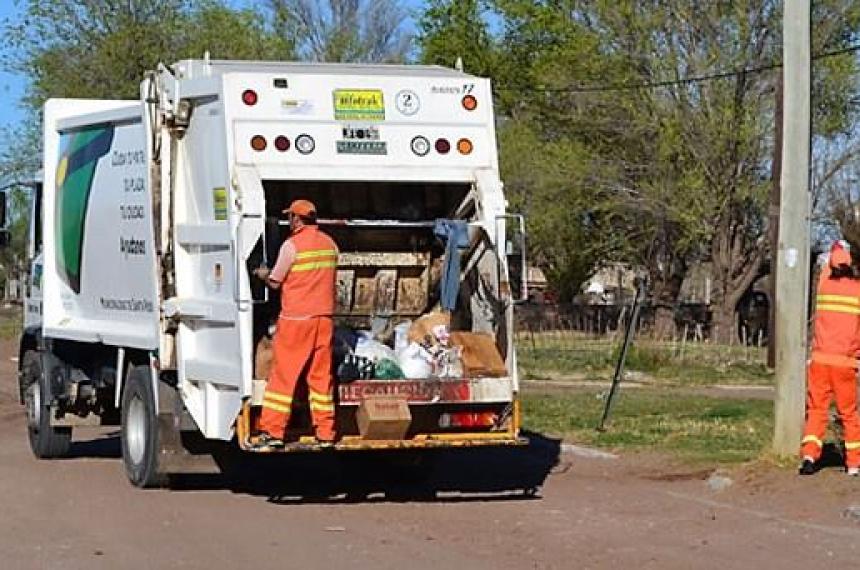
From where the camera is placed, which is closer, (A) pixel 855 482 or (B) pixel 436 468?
(A) pixel 855 482

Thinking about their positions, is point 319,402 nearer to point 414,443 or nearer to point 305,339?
point 305,339

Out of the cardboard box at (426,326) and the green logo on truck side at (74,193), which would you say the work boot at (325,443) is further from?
the green logo on truck side at (74,193)

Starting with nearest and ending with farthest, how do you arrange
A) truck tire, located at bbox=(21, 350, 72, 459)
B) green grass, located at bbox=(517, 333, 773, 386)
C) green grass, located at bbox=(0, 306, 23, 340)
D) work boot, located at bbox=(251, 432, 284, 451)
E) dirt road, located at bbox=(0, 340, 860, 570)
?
1. dirt road, located at bbox=(0, 340, 860, 570)
2. work boot, located at bbox=(251, 432, 284, 451)
3. truck tire, located at bbox=(21, 350, 72, 459)
4. green grass, located at bbox=(517, 333, 773, 386)
5. green grass, located at bbox=(0, 306, 23, 340)

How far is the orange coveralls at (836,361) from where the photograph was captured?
12672 mm

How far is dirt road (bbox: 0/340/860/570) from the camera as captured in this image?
33.2 ft

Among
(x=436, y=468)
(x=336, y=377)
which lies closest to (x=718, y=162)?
(x=436, y=468)

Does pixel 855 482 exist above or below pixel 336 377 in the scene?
below

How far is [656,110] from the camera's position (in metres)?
39.3

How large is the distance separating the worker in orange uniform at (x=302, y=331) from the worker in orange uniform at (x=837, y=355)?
3657mm

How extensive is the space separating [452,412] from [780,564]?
10.5ft

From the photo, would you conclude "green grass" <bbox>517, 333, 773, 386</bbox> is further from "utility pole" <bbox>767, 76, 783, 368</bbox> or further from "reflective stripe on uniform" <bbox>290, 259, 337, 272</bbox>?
"reflective stripe on uniform" <bbox>290, 259, 337, 272</bbox>

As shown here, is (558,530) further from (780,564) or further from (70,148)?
(70,148)

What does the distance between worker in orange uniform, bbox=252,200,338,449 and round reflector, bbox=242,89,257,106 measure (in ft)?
2.59

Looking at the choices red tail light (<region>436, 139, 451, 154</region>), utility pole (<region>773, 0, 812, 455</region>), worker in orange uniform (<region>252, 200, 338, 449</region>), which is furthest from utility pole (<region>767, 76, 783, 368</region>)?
worker in orange uniform (<region>252, 200, 338, 449</region>)
